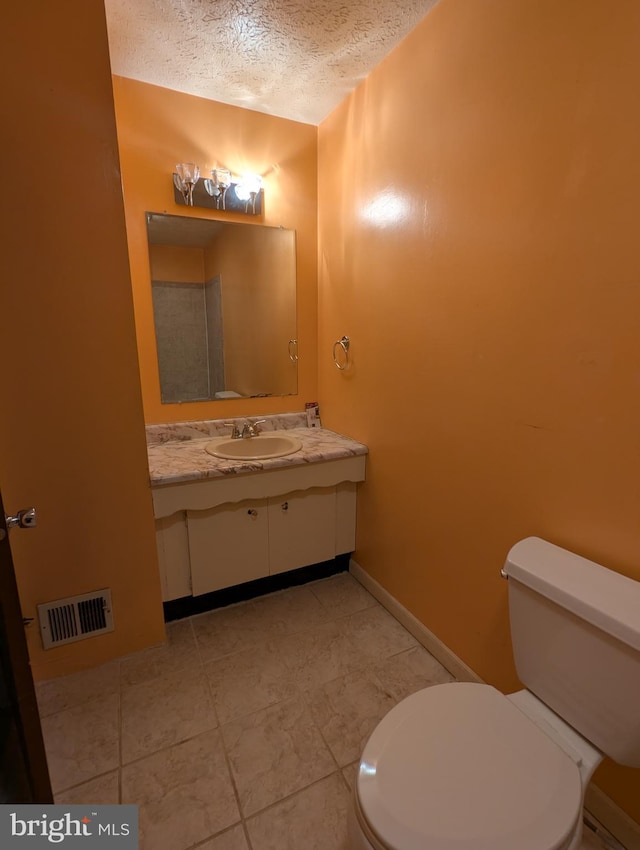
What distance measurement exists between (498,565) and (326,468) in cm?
84

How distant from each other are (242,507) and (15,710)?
3.25 ft

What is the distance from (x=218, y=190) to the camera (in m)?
1.89

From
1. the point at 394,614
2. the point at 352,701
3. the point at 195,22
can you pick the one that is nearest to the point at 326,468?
the point at 394,614

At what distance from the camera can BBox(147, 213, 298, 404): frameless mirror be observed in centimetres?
188

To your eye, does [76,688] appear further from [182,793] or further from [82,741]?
[182,793]

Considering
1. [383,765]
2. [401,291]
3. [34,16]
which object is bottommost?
[383,765]

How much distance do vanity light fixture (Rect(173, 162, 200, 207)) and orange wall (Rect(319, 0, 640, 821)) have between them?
68cm

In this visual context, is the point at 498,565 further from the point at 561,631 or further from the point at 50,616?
the point at 50,616

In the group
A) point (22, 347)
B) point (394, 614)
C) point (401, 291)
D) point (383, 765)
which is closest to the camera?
point (383, 765)

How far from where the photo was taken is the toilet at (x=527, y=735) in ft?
2.36

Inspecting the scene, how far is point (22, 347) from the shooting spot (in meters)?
1.25

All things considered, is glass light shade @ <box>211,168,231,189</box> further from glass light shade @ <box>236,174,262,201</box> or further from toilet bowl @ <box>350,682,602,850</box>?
toilet bowl @ <box>350,682,602,850</box>

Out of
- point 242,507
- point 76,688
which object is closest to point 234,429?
point 242,507

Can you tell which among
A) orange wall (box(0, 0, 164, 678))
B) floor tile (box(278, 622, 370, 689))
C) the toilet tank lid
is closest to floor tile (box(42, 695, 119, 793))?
orange wall (box(0, 0, 164, 678))
